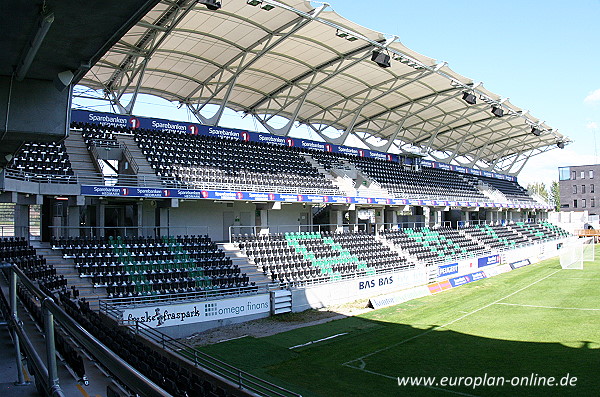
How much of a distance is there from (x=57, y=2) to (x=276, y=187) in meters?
24.6

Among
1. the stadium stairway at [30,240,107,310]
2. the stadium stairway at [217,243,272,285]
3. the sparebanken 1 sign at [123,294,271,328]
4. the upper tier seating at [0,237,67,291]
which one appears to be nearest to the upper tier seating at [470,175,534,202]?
the stadium stairway at [217,243,272,285]

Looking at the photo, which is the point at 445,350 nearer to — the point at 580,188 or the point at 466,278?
the point at 466,278

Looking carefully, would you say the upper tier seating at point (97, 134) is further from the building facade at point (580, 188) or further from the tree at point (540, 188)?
the tree at point (540, 188)

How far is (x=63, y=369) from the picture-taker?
584cm

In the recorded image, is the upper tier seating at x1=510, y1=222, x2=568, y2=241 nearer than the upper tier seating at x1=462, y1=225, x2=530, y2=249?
No

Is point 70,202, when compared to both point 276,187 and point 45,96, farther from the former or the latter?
point 45,96

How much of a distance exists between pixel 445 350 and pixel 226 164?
18.9 m

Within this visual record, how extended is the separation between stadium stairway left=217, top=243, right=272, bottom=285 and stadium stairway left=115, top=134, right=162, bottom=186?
4.85m

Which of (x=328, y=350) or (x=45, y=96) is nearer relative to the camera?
(x=45, y=96)

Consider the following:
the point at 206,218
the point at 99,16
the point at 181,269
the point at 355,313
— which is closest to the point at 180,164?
the point at 206,218

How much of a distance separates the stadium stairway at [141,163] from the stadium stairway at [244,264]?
4.85 m

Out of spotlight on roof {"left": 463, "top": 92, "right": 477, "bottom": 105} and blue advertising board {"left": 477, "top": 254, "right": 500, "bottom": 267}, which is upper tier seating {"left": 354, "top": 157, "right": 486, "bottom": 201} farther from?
spotlight on roof {"left": 463, "top": 92, "right": 477, "bottom": 105}

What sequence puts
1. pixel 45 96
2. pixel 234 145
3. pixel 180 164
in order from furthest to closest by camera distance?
pixel 234 145, pixel 180 164, pixel 45 96

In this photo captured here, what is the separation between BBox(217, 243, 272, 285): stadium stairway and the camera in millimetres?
23141
